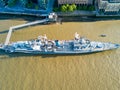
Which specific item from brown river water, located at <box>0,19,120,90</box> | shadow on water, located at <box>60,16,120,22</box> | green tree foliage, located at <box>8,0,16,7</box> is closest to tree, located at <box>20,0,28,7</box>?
green tree foliage, located at <box>8,0,16,7</box>

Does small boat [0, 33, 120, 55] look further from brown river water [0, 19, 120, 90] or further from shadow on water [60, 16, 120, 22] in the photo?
shadow on water [60, 16, 120, 22]

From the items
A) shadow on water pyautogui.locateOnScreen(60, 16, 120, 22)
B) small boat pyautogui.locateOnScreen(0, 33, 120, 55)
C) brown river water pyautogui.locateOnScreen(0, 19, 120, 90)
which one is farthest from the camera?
shadow on water pyautogui.locateOnScreen(60, 16, 120, 22)

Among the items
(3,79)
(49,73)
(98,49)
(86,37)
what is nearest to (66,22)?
(86,37)

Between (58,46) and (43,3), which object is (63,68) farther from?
(43,3)

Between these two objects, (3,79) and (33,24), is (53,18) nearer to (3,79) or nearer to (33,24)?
(33,24)

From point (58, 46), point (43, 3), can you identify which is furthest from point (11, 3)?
point (58, 46)

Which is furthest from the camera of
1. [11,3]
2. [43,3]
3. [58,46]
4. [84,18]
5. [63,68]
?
[11,3]

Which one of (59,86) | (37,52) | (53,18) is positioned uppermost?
(53,18)
